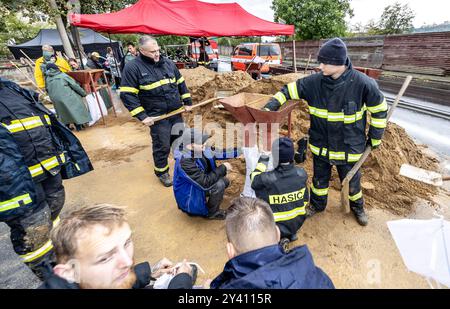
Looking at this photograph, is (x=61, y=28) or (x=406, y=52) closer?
(x=61, y=28)

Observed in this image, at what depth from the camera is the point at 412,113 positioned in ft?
22.8

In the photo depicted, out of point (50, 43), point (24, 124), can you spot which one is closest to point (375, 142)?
point (24, 124)

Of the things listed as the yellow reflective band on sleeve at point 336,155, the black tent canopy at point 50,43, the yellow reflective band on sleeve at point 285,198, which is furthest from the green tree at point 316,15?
the yellow reflective band on sleeve at point 285,198

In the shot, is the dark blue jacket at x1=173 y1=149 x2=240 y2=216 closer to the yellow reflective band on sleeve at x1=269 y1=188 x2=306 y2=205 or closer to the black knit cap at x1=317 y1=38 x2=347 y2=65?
the yellow reflective band on sleeve at x1=269 y1=188 x2=306 y2=205

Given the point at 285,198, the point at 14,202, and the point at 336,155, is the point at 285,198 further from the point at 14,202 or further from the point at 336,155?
the point at 14,202

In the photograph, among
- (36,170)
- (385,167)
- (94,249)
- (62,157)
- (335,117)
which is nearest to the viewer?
(94,249)

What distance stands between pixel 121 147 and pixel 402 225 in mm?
5269

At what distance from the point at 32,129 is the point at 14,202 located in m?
0.54

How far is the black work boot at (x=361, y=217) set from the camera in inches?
115

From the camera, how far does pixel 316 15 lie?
1900cm

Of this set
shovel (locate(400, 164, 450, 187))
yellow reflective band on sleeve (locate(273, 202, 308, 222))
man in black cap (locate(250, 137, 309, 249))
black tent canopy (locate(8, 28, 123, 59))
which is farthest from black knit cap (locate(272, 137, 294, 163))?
black tent canopy (locate(8, 28, 123, 59))
